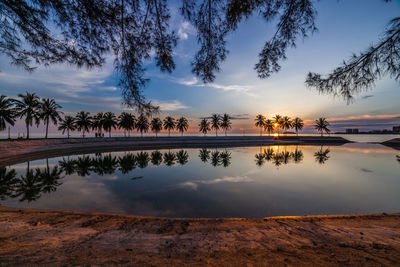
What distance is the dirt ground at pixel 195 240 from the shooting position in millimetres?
2701

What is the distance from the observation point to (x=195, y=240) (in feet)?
12.0

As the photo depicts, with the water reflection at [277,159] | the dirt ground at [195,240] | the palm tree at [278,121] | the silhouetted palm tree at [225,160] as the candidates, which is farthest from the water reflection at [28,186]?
the palm tree at [278,121]

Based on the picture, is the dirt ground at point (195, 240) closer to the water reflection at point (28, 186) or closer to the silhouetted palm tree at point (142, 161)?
the water reflection at point (28, 186)

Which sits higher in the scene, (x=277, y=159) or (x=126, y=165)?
(x=126, y=165)

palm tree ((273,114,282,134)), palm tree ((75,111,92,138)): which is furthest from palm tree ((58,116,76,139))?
palm tree ((273,114,282,134))

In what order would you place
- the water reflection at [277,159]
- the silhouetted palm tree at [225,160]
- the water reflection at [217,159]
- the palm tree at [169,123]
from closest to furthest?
the silhouetted palm tree at [225,160]
the water reflection at [217,159]
the water reflection at [277,159]
the palm tree at [169,123]

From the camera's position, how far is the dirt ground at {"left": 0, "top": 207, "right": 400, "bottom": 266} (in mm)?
2701

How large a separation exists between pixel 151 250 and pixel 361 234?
17.1 ft

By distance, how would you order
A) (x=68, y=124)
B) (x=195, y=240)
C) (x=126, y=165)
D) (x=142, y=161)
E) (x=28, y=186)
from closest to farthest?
1. (x=195, y=240)
2. (x=28, y=186)
3. (x=126, y=165)
4. (x=142, y=161)
5. (x=68, y=124)

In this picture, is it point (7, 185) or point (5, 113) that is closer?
point (7, 185)

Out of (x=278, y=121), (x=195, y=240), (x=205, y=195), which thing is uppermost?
(x=278, y=121)

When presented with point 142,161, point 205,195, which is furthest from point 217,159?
point 205,195

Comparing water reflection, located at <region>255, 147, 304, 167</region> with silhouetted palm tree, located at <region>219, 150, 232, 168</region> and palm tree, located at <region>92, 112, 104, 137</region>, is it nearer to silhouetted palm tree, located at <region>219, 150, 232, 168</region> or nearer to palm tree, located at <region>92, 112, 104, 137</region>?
silhouetted palm tree, located at <region>219, 150, 232, 168</region>

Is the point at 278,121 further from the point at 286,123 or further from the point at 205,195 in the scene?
the point at 205,195
